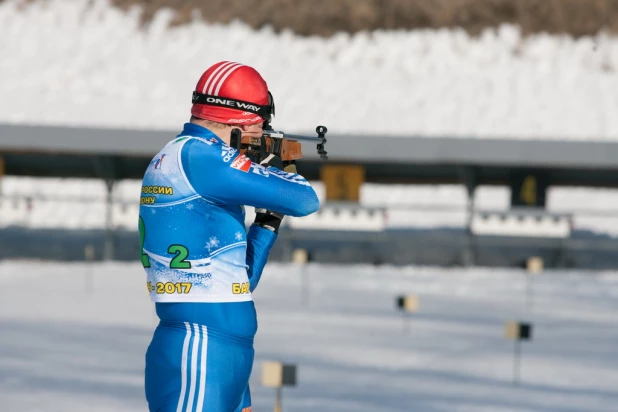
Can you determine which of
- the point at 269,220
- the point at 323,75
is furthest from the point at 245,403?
the point at 323,75

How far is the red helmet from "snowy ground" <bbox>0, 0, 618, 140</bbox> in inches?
1203

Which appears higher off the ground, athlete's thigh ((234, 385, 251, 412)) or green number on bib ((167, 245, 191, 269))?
green number on bib ((167, 245, 191, 269))

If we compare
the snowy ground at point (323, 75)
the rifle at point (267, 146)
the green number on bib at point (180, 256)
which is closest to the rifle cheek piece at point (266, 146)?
the rifle at point (267, 146)

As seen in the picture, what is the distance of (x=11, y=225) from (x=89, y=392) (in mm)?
20543

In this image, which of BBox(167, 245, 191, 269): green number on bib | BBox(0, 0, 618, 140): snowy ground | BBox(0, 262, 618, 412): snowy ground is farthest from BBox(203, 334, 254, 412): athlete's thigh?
BBox(0, 0, 618, 140): snowy ground

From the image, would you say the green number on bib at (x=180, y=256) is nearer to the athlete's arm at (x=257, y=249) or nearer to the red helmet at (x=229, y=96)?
the athlete's arm at (x=257, y=249)

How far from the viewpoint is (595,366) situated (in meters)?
12.3

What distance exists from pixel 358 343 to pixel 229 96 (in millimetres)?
10400

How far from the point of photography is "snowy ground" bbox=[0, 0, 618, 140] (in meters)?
41.8

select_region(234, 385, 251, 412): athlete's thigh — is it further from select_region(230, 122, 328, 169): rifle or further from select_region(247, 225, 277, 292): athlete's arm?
select_region(230, 122, 328, 169): rifle

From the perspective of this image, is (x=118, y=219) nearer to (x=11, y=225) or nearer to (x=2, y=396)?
(x=11, y=225)

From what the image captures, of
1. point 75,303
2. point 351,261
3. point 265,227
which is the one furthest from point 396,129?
point 265,227

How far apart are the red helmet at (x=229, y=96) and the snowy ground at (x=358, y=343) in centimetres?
574

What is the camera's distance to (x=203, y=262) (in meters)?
3.70
